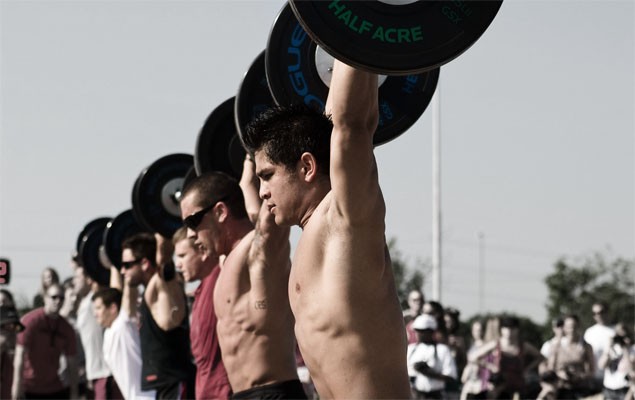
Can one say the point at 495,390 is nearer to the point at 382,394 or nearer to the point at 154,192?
the point at 154,192

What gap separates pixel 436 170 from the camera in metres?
22.6

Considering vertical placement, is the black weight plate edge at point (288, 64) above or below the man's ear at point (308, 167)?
above

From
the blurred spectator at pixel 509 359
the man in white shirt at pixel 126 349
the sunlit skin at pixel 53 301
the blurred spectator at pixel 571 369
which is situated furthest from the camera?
the blurred spectator at pixel 571 369

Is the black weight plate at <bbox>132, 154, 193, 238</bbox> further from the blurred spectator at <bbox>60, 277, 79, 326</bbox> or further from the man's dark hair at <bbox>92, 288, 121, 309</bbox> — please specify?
the blurred spectator at <bbox>60, 277, 79, 326</bbox>

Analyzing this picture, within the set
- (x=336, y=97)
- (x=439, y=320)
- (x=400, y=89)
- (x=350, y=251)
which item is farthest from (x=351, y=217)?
(x=439, y=320)

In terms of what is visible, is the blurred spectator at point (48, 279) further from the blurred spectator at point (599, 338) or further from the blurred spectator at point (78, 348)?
the blurred spectator at point (599, 338)

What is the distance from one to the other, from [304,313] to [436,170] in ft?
62.9

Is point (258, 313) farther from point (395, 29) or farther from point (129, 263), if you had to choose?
point (129, 263)

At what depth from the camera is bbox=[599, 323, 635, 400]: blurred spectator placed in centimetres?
1269

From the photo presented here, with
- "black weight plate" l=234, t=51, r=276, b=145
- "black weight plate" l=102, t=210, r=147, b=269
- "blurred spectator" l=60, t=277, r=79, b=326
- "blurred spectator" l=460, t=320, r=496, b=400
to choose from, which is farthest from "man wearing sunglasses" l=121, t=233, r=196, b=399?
"blurred spectator" l=460, t=320, r=496, b=400

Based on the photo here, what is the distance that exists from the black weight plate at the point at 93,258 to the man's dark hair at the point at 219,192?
555 cm

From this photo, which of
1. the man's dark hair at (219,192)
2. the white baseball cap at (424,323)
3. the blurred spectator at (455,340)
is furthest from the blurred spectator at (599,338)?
the man's dark hair at (219,192)

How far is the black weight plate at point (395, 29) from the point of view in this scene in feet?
9.98

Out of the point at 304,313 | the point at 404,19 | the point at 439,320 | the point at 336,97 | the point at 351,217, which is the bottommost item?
the point at 439,320
